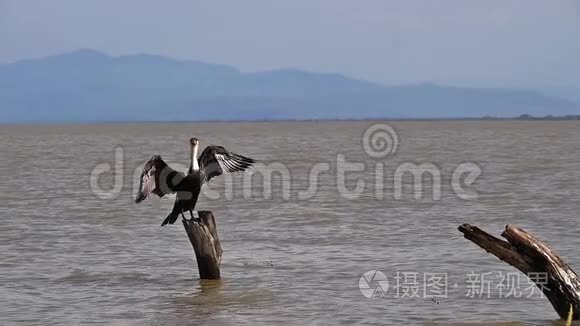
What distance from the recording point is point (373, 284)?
1471 cm

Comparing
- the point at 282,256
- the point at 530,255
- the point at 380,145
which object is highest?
the point at 530,255

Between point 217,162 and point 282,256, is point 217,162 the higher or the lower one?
the higher one

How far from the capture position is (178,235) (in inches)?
782

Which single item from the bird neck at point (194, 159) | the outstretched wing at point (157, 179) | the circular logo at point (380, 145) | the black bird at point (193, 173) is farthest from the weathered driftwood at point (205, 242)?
the circular logo at point (380, 145)

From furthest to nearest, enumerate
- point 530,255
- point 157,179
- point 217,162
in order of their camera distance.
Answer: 1. point 217,162
2. point 157,179
3. point 530,255

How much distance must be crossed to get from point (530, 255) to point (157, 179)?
475 cm

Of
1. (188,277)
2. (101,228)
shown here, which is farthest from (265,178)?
(188,277)

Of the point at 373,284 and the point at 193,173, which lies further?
the point at 373,284

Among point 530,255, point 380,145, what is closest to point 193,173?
point 530,255

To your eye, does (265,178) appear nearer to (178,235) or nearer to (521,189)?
(521,189)

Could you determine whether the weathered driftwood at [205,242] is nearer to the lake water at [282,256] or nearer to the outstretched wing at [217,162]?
the lake water at [282,256]

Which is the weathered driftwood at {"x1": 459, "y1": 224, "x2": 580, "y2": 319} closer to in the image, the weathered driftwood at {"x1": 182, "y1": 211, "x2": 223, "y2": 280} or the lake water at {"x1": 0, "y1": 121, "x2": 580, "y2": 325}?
the lake water at {"x1": 0, "y1": 121, "x2": 580, "y2": 325}

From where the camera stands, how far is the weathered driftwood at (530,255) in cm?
1092

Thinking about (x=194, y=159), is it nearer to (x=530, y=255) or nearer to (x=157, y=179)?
(x=157, y=179)
